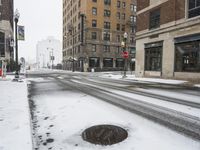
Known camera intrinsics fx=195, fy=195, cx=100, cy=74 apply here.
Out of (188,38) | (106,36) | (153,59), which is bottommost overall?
(153,59)

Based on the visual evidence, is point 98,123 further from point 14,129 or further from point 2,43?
point 2,43

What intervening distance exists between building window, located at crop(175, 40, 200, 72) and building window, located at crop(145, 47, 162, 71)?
9.16 feet

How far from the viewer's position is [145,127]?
15.7 feet

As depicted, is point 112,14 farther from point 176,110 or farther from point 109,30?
point 176,110

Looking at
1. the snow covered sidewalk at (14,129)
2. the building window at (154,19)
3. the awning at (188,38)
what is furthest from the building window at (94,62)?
the snow covered sidewalk at (14,129)

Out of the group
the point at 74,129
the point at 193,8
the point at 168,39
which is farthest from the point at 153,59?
the point at 74,129

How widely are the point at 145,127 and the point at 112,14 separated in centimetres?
5107

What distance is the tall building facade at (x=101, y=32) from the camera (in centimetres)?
4934

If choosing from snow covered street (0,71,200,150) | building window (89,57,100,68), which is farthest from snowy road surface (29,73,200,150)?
building window (89,57,100,68)

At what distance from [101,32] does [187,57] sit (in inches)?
1346

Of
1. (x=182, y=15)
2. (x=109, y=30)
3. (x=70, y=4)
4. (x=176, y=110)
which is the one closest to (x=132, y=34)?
(x=109, y=30)

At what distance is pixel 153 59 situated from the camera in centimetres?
2416

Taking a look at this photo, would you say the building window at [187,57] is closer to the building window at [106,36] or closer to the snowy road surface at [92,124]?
the snowy road surface at [92,124]

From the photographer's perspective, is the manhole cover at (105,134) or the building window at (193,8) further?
the building window at (193,8)
